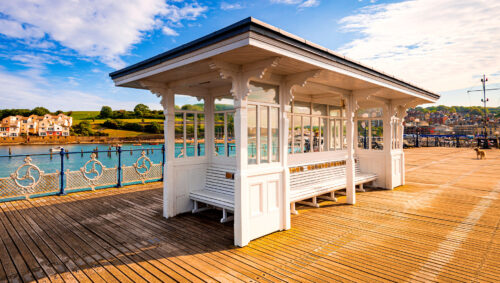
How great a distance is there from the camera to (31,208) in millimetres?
5730

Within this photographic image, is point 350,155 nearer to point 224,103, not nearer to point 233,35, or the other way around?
point 224,103

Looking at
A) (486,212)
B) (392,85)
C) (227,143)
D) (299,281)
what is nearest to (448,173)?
(486,212)

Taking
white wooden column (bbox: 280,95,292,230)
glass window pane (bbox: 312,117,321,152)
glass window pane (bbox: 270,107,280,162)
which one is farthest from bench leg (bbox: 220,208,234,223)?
glass window pane (bbox: 312,117,321,152)

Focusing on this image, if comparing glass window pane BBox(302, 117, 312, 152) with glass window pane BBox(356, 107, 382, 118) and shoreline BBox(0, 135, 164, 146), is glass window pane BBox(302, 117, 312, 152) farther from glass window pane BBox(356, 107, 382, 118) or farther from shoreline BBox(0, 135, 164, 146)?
shoreline BBox(0, 135, 164, 146)

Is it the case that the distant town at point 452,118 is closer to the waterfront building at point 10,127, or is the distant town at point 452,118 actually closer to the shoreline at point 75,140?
the shoreline at point 75,140

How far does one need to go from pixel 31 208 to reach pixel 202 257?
493cm

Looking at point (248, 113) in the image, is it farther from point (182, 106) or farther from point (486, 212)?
point (486, 212)

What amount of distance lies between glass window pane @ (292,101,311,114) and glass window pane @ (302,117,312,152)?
21cm

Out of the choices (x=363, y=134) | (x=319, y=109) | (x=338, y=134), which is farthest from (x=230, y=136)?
(x=363, y=134)

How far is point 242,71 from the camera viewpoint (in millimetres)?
3807

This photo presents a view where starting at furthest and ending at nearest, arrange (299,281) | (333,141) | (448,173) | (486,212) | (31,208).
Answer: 1. (448,173)
2. (333,141)
3. (31,208)
4. (486,212)
5. (299,281)

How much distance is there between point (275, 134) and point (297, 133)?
8.08ft

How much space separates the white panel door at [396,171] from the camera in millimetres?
7871

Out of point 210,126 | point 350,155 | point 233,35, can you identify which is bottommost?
point 350,155
